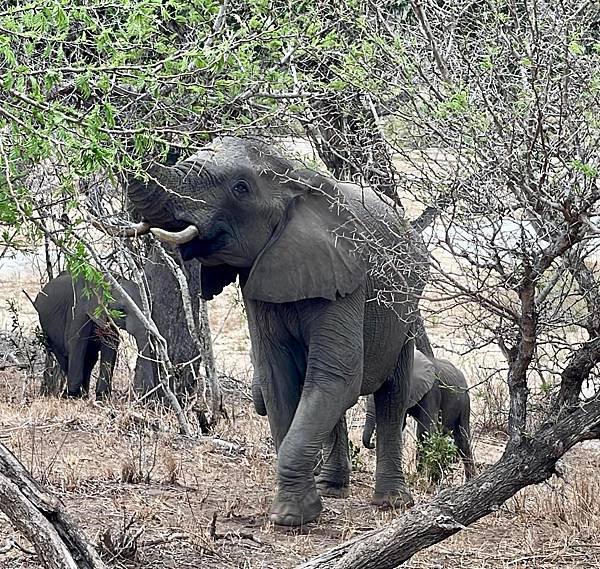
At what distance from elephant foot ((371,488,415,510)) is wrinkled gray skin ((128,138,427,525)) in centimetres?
2

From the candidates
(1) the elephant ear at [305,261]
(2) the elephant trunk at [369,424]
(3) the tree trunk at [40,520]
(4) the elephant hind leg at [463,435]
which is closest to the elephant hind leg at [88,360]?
(2) the elephant trunk at [369,424]

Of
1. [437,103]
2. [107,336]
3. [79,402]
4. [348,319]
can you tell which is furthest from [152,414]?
[437,103]

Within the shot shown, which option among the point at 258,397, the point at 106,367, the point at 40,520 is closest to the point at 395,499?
the point at 258,397

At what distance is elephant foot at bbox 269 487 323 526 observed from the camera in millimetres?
7266

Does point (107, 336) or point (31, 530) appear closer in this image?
point (31, 530)

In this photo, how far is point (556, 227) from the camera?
566 centimetres

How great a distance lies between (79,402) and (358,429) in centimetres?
296

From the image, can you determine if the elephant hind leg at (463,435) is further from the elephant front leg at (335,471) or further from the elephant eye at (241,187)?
the elephant eye at (241,187)

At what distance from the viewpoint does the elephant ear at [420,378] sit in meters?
9.55

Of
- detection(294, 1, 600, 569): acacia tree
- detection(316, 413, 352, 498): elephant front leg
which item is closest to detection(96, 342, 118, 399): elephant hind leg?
detection(316, 413, 352, 498): elephant front leg

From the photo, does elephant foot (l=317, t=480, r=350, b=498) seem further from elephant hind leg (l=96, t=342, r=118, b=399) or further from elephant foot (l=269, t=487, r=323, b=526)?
elephant hind leg (l=96, t=342, r=118, b=399)

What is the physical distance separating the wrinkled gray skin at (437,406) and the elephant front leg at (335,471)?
89cm

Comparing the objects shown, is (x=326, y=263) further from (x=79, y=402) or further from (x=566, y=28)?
(x=79, y=402)

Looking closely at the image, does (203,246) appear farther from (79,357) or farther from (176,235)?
(79,357)
